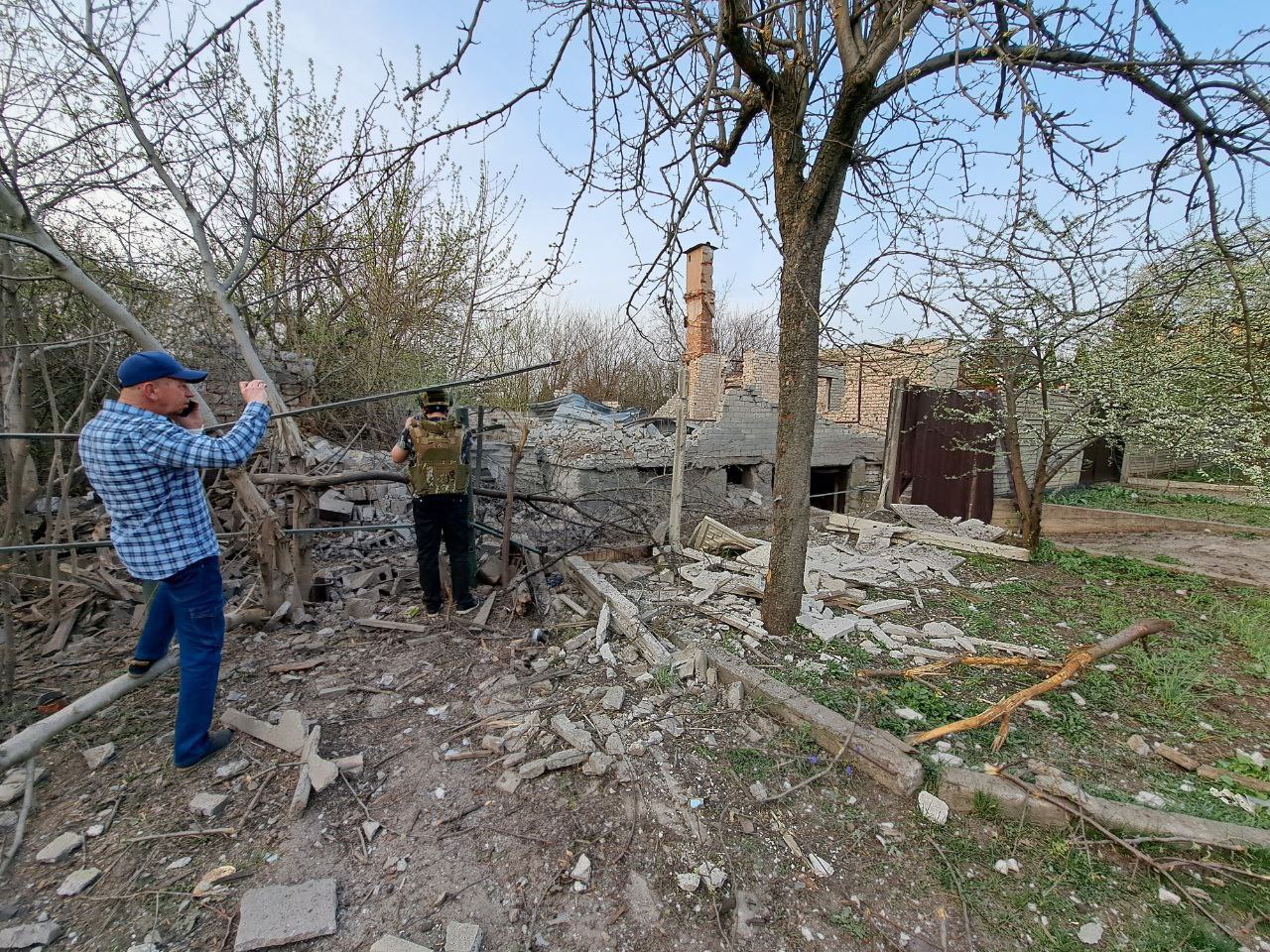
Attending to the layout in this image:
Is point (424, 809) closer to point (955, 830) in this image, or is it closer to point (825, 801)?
point (825, 801)

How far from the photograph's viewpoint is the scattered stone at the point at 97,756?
2668mm

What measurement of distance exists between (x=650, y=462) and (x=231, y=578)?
19.9 feet

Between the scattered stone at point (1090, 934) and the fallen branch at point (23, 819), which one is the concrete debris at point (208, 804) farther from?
the scattered stone at point (1090, 934)

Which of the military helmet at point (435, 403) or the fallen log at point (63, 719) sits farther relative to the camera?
the military helmet at point (435, 403)

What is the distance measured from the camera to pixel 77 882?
2027mm

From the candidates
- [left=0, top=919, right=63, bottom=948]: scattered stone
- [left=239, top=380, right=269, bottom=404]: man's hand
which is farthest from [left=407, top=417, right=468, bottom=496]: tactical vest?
[left=0, top=919, right=63, bottom=948]: scattered stone

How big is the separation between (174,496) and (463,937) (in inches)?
91.3

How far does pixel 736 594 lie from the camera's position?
15.3ft

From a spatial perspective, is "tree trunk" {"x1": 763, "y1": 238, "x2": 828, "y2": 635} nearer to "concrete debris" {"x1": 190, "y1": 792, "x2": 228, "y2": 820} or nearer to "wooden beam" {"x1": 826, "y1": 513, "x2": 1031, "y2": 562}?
"concrete debris" {"x1": 190, "y1": 792, "x2": 228, "y2": 820}

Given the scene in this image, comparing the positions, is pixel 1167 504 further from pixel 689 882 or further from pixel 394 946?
pixel 394 946

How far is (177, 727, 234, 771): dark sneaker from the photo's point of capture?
264cm

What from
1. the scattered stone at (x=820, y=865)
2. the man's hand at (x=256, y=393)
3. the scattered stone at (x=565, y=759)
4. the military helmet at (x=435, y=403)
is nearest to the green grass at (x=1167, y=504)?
the scattered stone at (x=820, y=865)

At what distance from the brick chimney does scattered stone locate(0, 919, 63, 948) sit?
10.6 m

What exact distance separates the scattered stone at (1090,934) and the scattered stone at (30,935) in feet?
11.5
